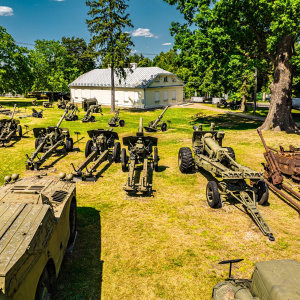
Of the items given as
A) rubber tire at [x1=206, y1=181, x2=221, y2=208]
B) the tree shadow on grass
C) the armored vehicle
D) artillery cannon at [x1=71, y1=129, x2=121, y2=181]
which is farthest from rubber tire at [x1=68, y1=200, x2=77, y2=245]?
artillery cannon at [x1=71, y1=129, x2=121, y2=181]

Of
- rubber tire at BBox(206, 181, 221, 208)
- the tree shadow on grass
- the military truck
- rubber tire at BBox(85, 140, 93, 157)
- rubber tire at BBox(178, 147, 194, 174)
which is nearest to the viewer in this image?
the military truck

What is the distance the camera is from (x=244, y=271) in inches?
241

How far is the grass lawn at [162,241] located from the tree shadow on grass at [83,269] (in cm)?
2

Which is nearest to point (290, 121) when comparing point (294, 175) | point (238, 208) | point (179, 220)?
point (294, 175)

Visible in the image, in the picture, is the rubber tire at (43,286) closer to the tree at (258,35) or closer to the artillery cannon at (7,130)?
the artillery cannon at (7,130)

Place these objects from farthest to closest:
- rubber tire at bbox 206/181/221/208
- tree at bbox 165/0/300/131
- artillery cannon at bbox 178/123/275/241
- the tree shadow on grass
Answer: tree at bbox 165/0/300/131, rubber tire at bbox 206/181/221/208, artillery cannon at bbox 178/123/275/241, the tree shadow on grass

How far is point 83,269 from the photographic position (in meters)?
6.11

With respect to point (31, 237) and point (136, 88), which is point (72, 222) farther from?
point (136, 88)

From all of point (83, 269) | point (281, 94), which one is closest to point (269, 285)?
point (83, 269)

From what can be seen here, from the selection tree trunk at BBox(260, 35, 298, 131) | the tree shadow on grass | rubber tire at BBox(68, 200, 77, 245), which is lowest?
the tree shadow on grass

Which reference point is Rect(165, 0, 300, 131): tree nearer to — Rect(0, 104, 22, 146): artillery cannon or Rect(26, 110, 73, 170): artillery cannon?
Rect(26, 110, 73, 170): artillery cannon

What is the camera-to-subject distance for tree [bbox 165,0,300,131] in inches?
729

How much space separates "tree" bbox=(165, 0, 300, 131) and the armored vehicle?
55.3 ft

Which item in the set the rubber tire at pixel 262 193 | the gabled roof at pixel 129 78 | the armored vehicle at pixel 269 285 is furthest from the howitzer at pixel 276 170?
the gabled roof at pixel 129 78
